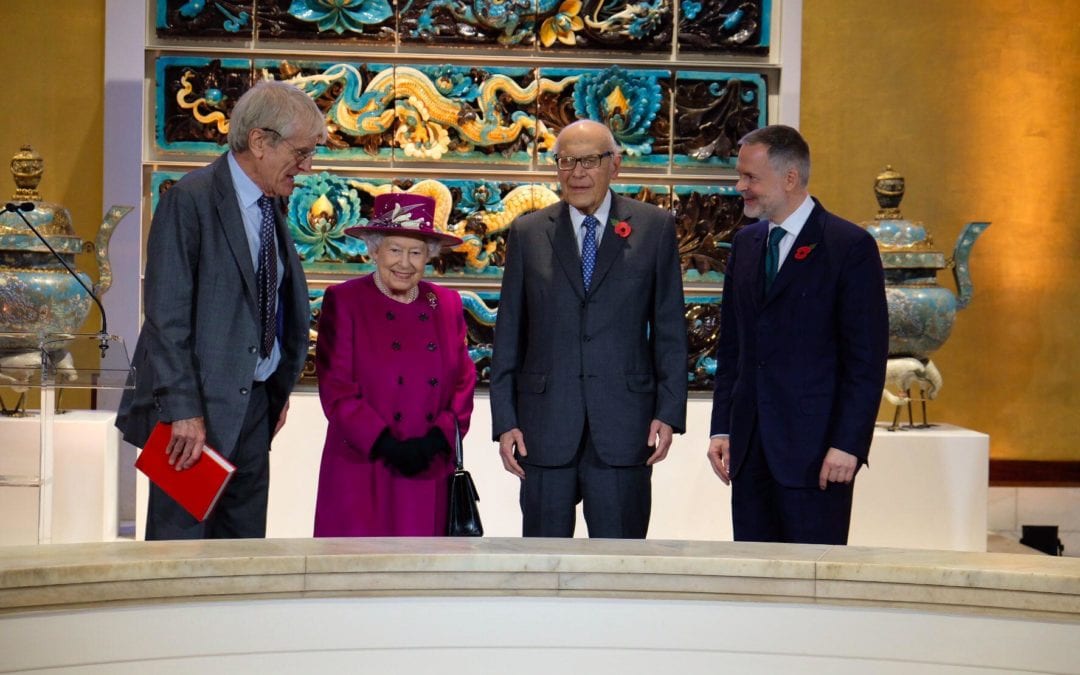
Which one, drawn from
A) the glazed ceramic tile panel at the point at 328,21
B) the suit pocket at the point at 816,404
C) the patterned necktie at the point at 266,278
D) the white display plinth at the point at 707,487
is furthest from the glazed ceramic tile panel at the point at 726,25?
the patterned necktie at the point at 266,278

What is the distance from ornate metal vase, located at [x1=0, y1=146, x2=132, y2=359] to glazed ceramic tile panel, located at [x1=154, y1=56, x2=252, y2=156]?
0.49 m

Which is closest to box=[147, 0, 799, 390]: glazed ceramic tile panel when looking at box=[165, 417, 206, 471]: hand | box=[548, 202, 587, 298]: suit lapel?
box=[548, 202, 587, 298]: suit lapel

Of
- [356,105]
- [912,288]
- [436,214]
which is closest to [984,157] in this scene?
[912,288]

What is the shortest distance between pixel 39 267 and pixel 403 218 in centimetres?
215

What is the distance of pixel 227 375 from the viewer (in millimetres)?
2936

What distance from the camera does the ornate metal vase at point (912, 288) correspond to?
5.01 m

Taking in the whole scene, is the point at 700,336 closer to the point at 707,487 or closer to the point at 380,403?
the point at 707,487

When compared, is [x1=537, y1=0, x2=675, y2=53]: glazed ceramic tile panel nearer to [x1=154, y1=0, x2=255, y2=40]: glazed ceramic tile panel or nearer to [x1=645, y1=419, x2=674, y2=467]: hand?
[x1=154, y1=0, x2=255, y2=40]: glazed ceramic tile panel

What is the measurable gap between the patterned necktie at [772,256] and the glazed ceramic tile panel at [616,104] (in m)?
2.22

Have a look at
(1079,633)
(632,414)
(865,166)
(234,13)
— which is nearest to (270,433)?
(632,414)

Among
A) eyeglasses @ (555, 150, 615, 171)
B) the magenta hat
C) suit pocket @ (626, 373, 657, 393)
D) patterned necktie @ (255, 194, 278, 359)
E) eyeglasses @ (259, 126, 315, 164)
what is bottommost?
suit pocket @ (626, 373, 657, 393)

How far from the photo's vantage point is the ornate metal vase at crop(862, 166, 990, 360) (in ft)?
16.4

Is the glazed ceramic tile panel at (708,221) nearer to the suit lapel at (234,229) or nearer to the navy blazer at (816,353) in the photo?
the navy blazer at (816,353)

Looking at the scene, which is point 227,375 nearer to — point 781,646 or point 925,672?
point 781,646
